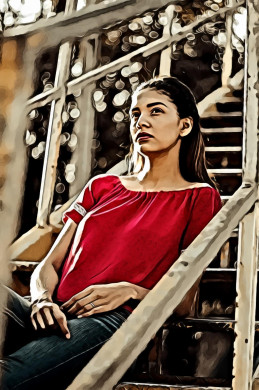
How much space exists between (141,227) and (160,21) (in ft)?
2.57

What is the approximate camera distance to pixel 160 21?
194 cm

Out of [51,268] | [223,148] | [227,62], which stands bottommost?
[51,268]

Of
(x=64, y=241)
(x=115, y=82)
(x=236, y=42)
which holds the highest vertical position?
(x=236, y=42)

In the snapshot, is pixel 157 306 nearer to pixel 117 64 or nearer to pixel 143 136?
pixel 143 136

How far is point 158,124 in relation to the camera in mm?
1675

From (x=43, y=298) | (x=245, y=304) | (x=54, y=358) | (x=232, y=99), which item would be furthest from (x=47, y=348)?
(x=232, y=99)

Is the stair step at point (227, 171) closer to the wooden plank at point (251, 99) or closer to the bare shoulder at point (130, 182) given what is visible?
the wooden plank at point (251, 99)

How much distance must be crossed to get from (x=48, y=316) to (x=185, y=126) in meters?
0.69

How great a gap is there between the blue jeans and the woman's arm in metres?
0.02

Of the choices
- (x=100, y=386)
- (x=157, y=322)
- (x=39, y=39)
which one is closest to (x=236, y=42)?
(x=157, y=322)

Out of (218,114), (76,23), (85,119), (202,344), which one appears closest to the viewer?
(76,23)

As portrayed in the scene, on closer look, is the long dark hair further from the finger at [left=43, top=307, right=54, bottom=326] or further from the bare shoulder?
the finger at [left=43, top=307, right=54, bottom=326]

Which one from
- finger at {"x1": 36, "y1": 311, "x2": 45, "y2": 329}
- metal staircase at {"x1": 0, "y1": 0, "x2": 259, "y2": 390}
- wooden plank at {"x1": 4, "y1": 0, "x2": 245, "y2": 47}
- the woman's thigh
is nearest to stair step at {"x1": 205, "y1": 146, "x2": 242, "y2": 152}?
metal staircase at {"x1": 0, "y1": 0, "x2": 259, "y2": 390}

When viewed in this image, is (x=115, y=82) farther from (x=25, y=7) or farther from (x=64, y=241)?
(x=64, y=241)
